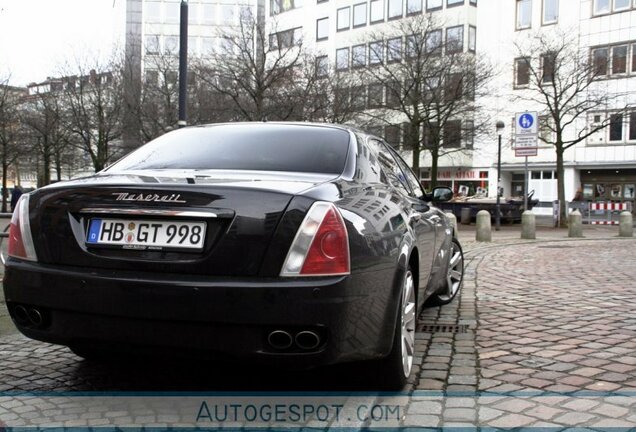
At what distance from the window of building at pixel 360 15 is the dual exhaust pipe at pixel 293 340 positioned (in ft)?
155

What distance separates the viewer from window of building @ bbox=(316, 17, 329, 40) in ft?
166

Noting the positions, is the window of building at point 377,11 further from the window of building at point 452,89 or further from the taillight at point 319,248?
the taillight at point 319,248

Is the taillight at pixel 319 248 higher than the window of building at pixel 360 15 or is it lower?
lower

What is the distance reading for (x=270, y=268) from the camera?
104 inches

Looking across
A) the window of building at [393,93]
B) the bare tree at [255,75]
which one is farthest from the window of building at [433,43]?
the bare tree at [255,75]

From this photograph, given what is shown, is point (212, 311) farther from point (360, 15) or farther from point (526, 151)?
point (360, 15)

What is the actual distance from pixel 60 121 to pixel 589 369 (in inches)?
1165

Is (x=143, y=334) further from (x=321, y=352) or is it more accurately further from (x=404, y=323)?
(x=404, y=323)

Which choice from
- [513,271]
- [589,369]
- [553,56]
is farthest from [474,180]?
[589,369]

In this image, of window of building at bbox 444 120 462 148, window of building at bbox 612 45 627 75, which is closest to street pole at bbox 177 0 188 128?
window of building at bbox 444 120 462 148

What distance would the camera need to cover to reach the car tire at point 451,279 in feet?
19.2

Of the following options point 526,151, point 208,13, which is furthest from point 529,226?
point 208,13

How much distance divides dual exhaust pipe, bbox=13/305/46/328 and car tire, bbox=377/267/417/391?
169 cm

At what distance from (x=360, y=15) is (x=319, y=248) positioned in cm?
4793
